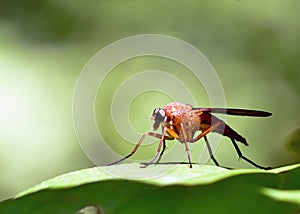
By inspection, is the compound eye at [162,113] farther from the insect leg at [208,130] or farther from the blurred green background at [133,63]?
the blurred green background at [133,63]

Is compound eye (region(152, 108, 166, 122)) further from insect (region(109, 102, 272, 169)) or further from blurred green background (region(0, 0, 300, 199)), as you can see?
blurred green background (region(0, 0, 300, 199))

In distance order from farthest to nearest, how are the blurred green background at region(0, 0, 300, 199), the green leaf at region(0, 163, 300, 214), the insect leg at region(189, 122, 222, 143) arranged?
the blurred green background at region(0, 0, 300, 199) < the insect leg at region(189, 122, 222, 143) < the green leaf at region(0, 163, 300, 214)

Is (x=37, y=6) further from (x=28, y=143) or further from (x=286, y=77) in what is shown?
(x=286, y=77)

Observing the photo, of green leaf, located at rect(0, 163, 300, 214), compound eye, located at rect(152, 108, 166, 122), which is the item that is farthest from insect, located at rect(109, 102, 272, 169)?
green leaf, located at rect(0, 163, 300, 214)

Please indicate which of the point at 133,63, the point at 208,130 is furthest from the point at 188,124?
the point at 133,63

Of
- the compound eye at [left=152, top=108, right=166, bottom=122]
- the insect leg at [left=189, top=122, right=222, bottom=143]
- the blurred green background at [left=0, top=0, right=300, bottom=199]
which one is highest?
the blurred green background at [left=0, top=0, right=300, bottom=199]

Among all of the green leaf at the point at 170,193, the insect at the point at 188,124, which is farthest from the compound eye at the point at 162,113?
the green leaf at the point at 170,193
